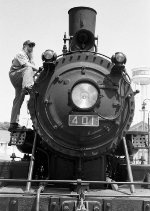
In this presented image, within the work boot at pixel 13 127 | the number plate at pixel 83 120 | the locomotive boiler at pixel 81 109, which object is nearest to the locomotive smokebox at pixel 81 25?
the locomotive boiler at pixel 81 109

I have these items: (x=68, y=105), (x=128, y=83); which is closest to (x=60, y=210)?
(x=68, y=105)

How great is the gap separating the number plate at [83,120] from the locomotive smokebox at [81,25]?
1493mm

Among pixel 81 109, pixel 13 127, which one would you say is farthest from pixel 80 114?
pixel 13 127

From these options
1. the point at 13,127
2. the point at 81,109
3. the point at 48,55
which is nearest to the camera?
the point at 81,109

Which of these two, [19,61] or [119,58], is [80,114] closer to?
[119,58]

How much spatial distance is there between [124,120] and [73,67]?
1.10 metres

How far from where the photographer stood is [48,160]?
208 inches

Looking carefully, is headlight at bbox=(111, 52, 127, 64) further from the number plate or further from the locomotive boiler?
the number plate

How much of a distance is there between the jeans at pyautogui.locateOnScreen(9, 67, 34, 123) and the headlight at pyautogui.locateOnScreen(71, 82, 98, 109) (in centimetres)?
138

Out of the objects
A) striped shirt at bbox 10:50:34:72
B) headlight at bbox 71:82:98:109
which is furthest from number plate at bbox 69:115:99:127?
striped shirt at bbox 10:50:34:72

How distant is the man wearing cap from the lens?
5918mm

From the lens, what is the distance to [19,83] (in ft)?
20.1

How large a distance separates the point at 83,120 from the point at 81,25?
2135 millimetres

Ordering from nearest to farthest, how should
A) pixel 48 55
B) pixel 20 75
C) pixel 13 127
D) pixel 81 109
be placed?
pixel 81 109 → pixel 48 55 → pixel 13 127 → pixel 20 75
